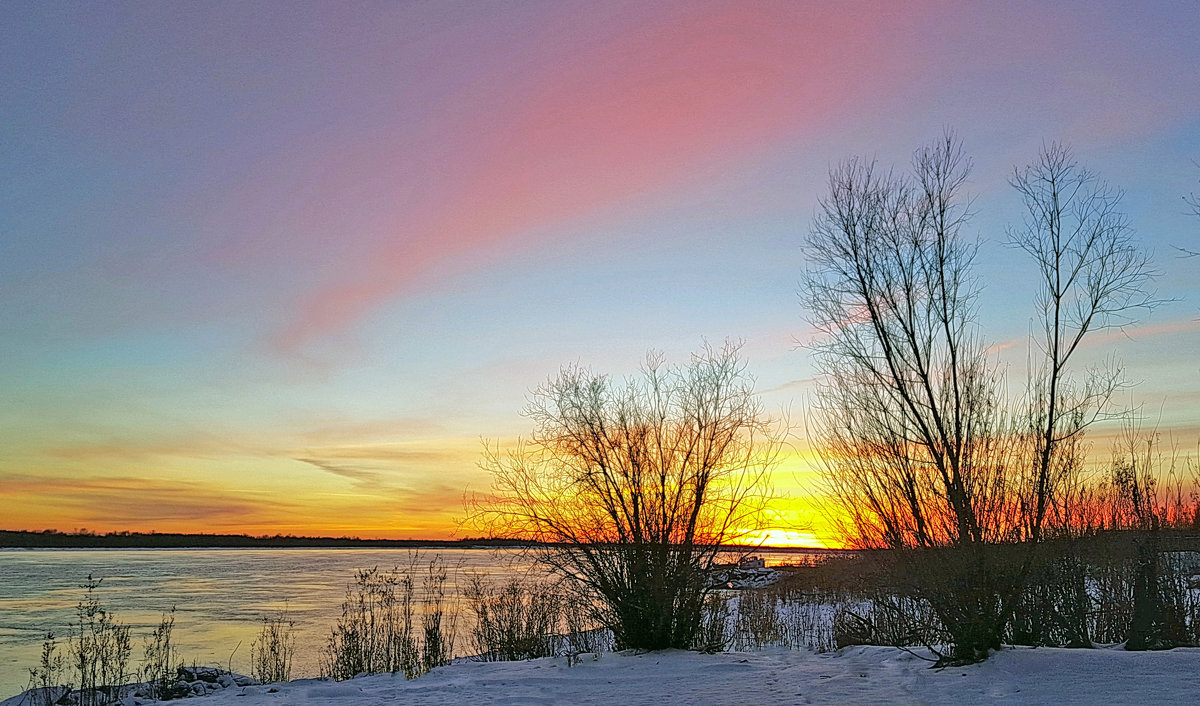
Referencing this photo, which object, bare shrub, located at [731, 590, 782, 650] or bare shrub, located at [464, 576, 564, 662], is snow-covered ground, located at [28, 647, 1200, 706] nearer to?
bare shrub, located at [464, 576, 564, 662]

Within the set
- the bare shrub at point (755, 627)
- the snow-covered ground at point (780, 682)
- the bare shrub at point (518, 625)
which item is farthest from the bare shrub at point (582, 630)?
the bare shrub at point (755, 627)

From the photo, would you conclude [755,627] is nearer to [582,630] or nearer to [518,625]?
[582,630]

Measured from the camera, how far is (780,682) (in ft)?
28.9

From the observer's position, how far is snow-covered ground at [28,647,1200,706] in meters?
6.92

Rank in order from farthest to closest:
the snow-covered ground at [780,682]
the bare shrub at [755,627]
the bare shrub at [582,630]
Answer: the bare shrub at [755,627]
the bare shrub at [582,630]
the snow-covered ground at [780,682]

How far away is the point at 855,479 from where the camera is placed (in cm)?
965

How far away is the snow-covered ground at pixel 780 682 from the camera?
6.92 metres

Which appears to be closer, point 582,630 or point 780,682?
point 780,682

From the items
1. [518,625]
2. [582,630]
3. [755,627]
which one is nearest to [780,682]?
[518,625]

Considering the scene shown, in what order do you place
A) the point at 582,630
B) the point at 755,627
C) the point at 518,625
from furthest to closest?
the point at 755,627, the point at 582,630, the point at 518,625

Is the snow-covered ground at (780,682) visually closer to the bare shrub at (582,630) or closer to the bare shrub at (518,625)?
the bare shrub at (582,630)

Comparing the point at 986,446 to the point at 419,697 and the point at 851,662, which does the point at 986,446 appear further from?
the point at 419,697

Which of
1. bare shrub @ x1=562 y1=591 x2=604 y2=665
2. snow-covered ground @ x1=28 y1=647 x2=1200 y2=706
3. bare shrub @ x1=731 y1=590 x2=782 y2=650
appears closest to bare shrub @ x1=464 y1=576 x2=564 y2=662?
bare shrub @ x1=562 y1=591 x2=604 y2=665

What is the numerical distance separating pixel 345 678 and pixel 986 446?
31.5ft
